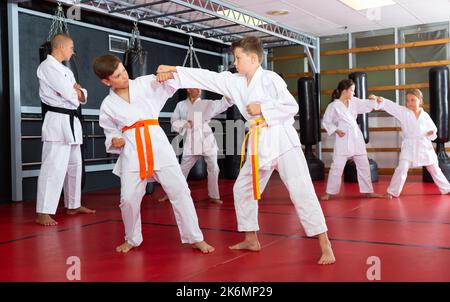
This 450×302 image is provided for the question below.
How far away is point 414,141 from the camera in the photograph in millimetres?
5270

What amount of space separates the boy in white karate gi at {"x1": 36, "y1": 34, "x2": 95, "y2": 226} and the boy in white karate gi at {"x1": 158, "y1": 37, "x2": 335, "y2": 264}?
5.56ft

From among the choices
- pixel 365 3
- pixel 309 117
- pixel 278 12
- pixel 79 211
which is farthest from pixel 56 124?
pixel 365 3

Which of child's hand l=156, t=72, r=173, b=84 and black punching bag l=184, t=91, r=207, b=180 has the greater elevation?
child's hand l=156, t=72, r=173, b=84

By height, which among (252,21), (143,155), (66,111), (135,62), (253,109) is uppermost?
(252,21)

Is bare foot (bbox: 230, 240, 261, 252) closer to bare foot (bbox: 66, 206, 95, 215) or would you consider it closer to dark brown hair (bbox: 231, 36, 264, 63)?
dark brown hair (bbox: 231, 36, 264, 63)

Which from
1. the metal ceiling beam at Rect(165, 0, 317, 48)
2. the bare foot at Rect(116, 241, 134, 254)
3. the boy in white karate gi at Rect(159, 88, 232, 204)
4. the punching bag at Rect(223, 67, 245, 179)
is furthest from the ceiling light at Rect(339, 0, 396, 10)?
the bare foot at Rect(116, 241, 134, 254)

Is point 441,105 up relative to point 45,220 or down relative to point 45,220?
up

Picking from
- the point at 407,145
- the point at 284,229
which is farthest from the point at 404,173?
the point at 284,229

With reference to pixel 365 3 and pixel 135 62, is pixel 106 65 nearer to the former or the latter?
pixel 135 62

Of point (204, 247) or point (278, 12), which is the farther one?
point (278, 12)

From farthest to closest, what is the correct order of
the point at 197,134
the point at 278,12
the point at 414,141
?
the point at 278,12, the point at 414,141, the point at 197,134

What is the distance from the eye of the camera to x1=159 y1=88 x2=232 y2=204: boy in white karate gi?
16.7ft

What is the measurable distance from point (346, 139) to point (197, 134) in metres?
1.65
